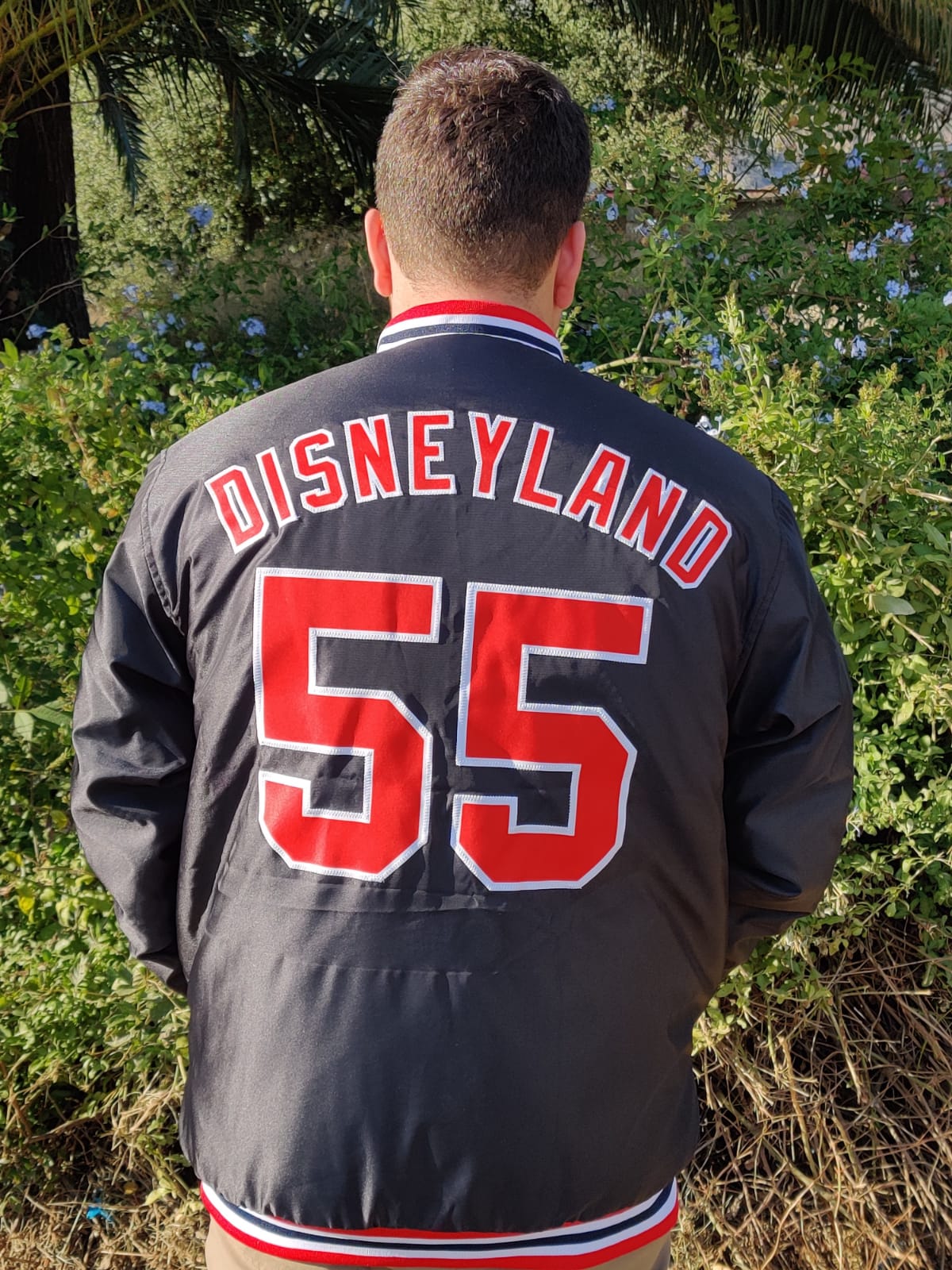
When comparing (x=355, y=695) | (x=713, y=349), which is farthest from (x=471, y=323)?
(x=713, y=349)

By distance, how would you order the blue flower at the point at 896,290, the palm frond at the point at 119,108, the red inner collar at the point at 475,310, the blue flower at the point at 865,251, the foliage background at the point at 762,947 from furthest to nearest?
the palm frond at the point at 119,108 → the blue flower at the point at 865,251 → the blue flower at the point at 896,290 → the foliage background at the point at 762,947 → the red inner collar at the point at 475,310

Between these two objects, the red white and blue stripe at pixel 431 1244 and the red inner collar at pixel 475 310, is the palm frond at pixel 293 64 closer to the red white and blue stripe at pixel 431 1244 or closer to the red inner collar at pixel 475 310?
the red inner collar at pixel 475 310

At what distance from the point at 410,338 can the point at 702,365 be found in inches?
59.1

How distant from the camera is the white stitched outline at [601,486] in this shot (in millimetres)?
1341

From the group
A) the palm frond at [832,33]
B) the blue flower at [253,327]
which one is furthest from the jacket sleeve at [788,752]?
the palm frond at [832,33]

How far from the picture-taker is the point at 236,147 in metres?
6.68

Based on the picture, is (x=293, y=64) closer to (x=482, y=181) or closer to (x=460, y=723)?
(x=482, y=181)

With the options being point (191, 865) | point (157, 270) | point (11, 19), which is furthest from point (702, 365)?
point (157, 270)

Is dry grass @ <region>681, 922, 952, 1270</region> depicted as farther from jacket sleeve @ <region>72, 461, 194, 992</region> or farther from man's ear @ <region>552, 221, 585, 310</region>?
man's ear @ <region>552, 221, 585, 310</region>

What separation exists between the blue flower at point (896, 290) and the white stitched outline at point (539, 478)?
260cm

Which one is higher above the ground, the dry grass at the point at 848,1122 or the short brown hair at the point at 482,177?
the short brown hair at the point at 482,177

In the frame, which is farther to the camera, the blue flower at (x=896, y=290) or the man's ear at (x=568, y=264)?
the blue flower at (x=896, y=290)

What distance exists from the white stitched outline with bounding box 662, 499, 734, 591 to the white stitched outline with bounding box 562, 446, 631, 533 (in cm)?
8

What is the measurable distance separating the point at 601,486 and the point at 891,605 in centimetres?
94
